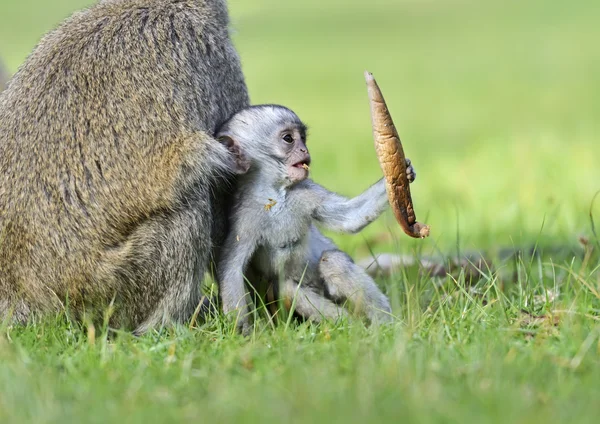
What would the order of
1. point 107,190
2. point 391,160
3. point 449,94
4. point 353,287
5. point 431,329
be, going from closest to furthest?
point 431,329 < point 391,160 < point 107,190 < point 353,287 < point 449,94

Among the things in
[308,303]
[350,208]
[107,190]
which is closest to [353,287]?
[308,303]

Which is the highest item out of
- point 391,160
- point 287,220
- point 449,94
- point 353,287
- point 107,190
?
point 449,94

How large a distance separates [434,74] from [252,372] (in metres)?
17.7

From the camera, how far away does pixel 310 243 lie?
569 centimetres

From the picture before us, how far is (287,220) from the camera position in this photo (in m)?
5.45

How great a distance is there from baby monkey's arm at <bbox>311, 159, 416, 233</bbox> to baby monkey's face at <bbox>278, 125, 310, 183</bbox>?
0.45 feet

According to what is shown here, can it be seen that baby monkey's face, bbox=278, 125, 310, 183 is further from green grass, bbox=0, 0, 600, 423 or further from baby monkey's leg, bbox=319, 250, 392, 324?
green grass, bbox=0, 0, 600, 423

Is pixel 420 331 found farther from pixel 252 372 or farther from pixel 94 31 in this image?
pixel 94 31

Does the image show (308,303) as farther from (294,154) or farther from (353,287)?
(294,154)

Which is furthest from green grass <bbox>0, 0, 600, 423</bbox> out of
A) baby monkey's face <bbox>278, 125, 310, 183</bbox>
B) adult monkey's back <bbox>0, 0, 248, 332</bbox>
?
baby monkey's face <bbox>278, 125, 310, 183</bbox>

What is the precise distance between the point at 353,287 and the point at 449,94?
45.7 ft

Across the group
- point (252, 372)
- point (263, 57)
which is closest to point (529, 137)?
point (252, 372)

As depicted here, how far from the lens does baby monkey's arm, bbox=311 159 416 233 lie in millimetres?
5289

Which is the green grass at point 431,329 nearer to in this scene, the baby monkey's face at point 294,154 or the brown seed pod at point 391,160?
the brown seed pod at point 391,160
